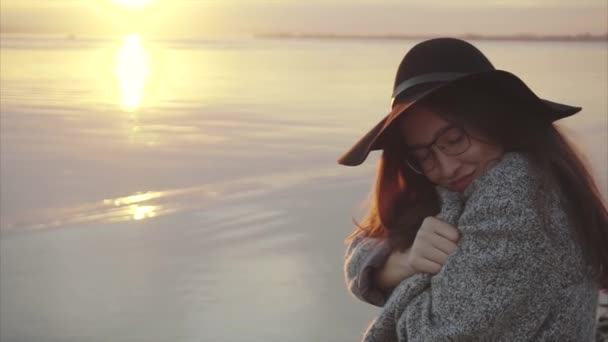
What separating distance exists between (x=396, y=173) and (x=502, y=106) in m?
0.37

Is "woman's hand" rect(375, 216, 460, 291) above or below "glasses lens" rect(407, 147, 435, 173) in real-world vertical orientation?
below

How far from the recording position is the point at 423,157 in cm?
194

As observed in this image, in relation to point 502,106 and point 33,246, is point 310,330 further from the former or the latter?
point 502,106

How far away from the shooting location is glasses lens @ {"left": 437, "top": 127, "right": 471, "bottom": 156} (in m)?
1.85

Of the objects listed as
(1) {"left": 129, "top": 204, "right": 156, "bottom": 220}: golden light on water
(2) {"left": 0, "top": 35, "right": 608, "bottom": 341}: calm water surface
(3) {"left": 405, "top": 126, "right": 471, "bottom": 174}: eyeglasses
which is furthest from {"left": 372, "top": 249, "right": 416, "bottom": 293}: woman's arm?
(1) {"left": 129, "top": 204, "right": 156, "bottom": 220}: golden light on water

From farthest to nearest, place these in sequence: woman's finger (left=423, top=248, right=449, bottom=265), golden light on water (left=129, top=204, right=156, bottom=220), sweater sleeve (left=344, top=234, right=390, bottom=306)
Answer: golden light on water (left=129, top=204, right=156, bottom=220) < sweater sleeve (left=344, top=234, right=390, bottom=306) < woman's finger (left=423, top=248, right=449, bottom=265)

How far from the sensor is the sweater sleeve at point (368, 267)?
2.10 meters

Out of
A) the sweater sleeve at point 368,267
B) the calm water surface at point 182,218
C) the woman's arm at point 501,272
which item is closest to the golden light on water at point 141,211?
the calm water surface at point 182,218

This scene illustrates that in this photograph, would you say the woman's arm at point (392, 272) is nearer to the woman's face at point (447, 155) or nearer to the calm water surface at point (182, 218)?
the woman's face at point (447, 155)

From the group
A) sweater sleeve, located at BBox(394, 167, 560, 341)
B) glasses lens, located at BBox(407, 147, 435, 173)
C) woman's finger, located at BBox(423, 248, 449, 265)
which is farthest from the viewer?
glasses lens, located at BBox(407, 147, 435, 173)

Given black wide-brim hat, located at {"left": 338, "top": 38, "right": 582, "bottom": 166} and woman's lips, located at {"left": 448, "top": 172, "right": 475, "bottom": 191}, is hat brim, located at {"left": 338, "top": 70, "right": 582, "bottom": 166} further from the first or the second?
woman's lips, located at {"left": 448, "top": 172, "right": 475, "bottom": 191}

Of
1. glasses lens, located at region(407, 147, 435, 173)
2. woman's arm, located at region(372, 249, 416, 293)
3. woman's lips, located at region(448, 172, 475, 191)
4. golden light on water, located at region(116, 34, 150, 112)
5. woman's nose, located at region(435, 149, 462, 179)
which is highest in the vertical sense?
golden light on water, located at region(116, 34, 150, 112)

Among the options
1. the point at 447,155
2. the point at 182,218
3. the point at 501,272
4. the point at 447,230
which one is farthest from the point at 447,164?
the point at 182,218

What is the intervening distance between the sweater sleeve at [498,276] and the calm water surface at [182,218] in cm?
47
